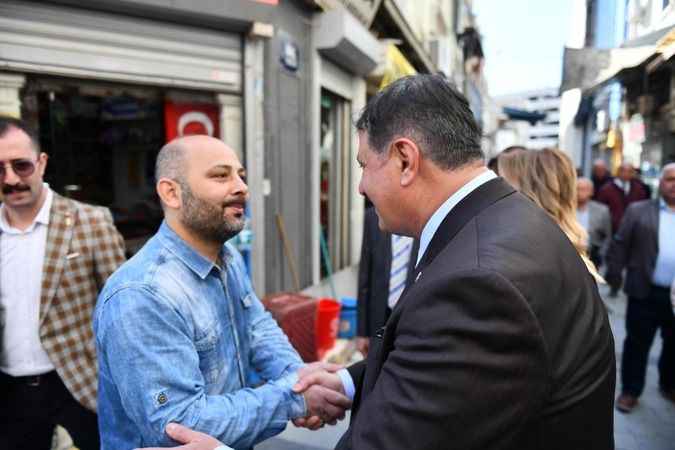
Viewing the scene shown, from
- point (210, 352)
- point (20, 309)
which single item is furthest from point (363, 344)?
point (20, 309)

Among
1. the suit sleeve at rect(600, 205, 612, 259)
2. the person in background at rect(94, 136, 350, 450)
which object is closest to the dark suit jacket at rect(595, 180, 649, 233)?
the suit sleeve at rect(600, 205, 612, 259)

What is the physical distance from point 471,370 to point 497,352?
61 millimetres

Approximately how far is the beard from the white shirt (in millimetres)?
1124

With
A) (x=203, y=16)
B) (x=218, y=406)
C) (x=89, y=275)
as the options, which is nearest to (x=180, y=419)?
(x=218, y=406)

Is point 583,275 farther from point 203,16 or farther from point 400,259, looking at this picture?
point 203,16

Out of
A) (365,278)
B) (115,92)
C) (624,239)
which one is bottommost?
(365,278)

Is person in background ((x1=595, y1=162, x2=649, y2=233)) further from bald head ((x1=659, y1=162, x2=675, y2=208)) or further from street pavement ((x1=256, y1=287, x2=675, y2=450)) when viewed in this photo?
bald head ((x1=659, y1=162, x2=675, y2=208))

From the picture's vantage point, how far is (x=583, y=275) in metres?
1.14

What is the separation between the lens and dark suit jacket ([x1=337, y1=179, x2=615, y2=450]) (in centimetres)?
94

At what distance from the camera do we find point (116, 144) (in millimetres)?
7355

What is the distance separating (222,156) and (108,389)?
95cm

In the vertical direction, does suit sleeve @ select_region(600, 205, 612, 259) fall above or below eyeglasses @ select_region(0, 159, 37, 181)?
below

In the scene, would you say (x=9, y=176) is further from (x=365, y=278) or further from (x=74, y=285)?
(x=365, y=278)

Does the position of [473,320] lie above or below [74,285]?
above
